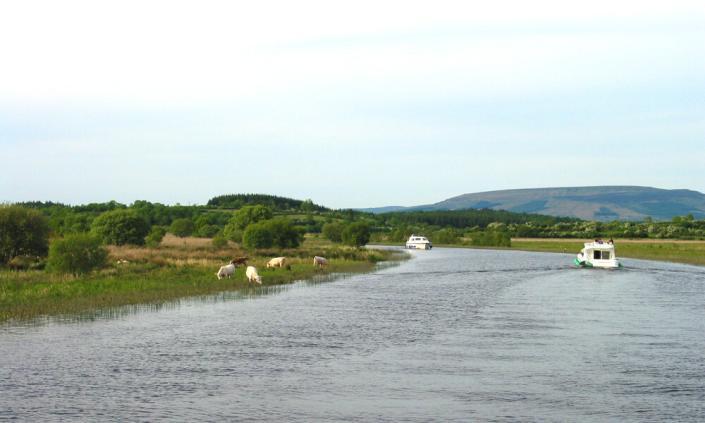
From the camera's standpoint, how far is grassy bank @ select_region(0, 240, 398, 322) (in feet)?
123

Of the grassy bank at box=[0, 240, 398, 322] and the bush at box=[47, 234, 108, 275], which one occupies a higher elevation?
the bush at box=[47, 234, 108, 275]

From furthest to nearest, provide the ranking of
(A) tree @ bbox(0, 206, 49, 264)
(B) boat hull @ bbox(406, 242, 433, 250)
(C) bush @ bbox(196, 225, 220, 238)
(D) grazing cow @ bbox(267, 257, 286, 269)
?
(B) boat hull @ bbox(406, 242, 433, 250) → (C) bush @ bbox(196, 225, 220, 238) → (D) grazing cow @ bbox(267, 257, 286, 269) → (A) tree @ bbox(0, 206, 49, 264)

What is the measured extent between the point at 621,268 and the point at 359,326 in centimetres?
5128

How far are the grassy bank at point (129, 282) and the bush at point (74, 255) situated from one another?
86cm

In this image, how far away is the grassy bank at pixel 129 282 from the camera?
37344 mm

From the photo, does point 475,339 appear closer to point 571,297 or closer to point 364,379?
point 364,379

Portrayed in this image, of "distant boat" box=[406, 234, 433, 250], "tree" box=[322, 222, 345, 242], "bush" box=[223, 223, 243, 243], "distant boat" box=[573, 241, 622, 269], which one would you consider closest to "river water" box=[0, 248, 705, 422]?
"distant boat" box=[573, 241, 622, 269]

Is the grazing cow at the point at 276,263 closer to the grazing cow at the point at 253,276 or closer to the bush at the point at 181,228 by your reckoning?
the grazing cow at the point at 253,276

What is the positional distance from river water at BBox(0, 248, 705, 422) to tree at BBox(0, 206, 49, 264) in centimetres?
2066

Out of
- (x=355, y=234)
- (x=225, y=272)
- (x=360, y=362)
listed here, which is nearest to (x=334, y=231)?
(x=355, y=234)

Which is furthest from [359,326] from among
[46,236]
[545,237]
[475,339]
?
[545,237]

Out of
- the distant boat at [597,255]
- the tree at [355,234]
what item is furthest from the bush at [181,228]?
the distant boat at [597,255]

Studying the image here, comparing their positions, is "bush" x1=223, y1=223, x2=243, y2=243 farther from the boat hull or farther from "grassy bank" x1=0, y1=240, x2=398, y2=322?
the boat hull

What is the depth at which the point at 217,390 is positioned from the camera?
68.7ft
